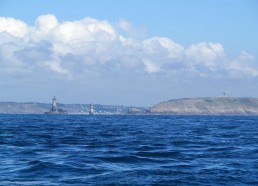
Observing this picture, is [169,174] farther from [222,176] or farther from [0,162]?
[0,162]

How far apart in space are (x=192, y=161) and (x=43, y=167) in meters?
12.2

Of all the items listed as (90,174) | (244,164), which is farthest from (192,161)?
(90,174)

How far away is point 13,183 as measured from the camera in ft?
96.8

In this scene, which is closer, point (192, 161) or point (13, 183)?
point (13, 183)

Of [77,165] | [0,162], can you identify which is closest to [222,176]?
[77,165]

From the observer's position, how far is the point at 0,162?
3909cm

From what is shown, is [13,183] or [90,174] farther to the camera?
[90,174]

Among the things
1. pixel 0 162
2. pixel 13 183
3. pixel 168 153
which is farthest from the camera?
pixel 168 153

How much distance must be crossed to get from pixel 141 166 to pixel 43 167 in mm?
7071

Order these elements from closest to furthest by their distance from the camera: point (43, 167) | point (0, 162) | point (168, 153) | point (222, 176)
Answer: point (222, 176), point (43, 167), point (0, 162), point (168, 153)

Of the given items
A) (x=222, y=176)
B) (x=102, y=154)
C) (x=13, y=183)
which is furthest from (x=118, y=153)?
(x=13, y=183)

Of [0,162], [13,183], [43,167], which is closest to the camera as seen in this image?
[13,183]

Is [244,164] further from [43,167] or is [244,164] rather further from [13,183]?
[13,183]

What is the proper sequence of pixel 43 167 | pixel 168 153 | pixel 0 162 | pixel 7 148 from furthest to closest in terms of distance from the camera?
pixel 7 148 < pixel 168 153 < pixel 0 162 < pixel 43 167
